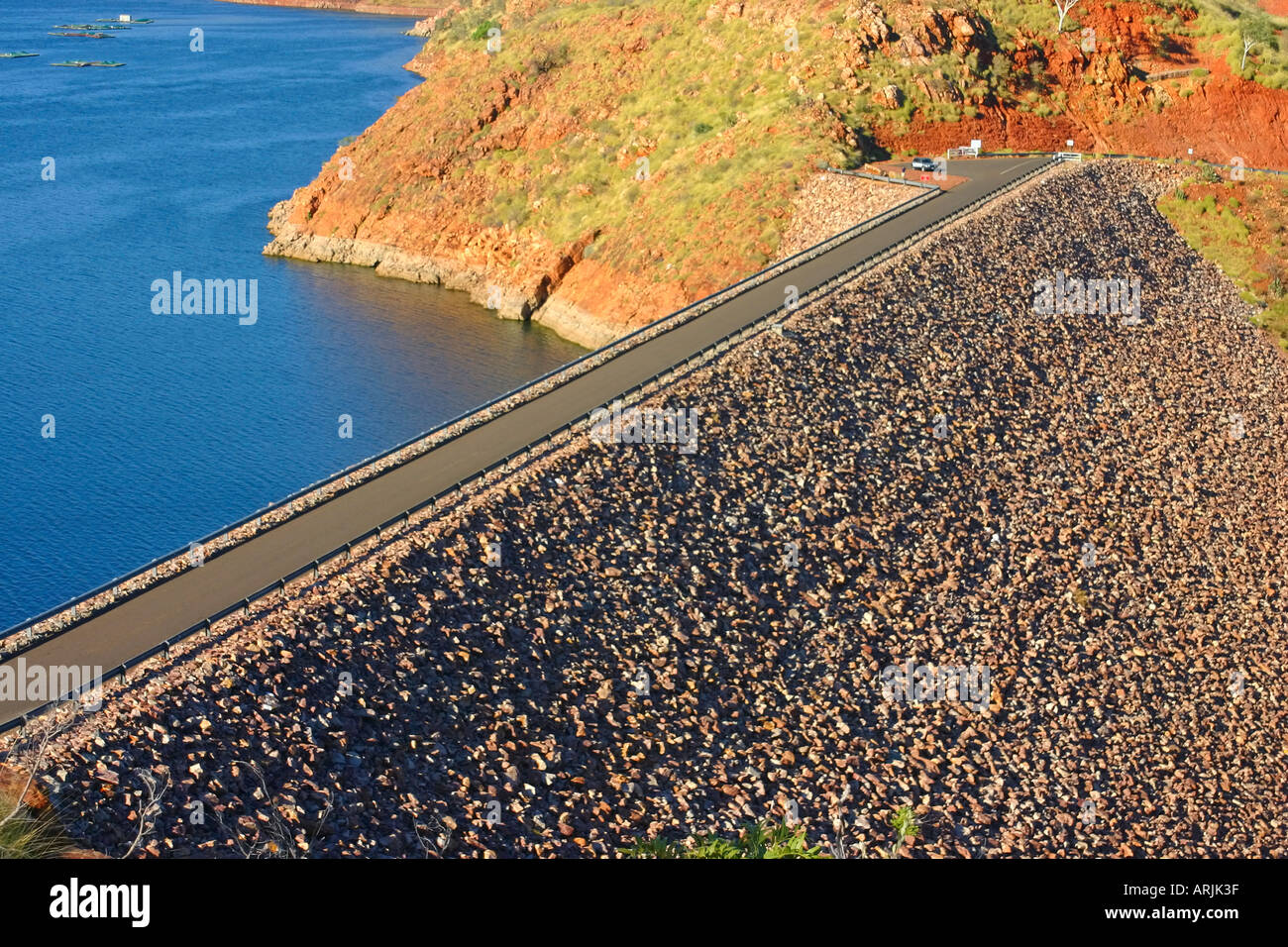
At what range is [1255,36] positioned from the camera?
74.6 m

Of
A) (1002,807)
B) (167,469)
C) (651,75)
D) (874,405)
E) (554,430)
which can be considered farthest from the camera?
(651,75)

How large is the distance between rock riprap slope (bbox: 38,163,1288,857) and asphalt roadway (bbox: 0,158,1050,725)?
4.50ft


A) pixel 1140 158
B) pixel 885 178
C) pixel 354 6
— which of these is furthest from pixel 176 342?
pixel 354 6

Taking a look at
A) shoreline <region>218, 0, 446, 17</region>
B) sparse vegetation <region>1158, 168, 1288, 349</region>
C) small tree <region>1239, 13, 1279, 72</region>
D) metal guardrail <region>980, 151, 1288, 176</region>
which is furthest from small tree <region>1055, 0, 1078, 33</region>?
shoreline <region>218, 0, 446, 17</region>

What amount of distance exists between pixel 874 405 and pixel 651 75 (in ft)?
129

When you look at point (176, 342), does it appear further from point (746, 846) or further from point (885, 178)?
point (746, 846)

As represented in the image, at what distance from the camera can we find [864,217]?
53531 millimetres

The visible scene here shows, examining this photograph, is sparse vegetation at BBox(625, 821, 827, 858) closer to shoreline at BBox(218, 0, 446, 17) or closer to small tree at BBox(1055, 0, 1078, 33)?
small tree at BBox(1055, 0, 1078, 33)

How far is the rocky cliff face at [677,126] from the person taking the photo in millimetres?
59594

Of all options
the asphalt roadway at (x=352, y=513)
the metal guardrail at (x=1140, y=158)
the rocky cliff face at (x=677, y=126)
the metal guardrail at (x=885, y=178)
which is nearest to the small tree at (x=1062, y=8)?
the rocky cliff face at (x=677, y=126)

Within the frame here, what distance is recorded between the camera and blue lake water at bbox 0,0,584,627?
3894 cm

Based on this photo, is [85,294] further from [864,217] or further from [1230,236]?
[1230,236]

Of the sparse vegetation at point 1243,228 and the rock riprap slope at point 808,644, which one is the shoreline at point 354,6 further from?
the rock riprap slope at point 808,644
